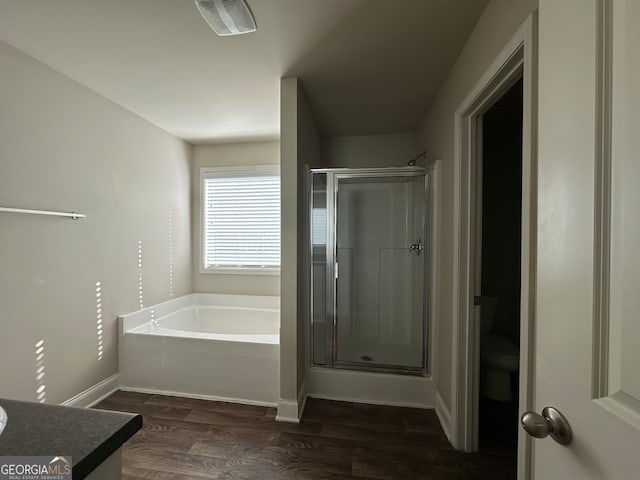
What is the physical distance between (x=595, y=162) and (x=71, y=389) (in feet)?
10.1

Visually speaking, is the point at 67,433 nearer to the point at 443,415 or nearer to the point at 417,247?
the point at 443,415

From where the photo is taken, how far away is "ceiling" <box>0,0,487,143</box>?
147 cm

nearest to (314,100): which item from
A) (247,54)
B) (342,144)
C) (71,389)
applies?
(247,54)

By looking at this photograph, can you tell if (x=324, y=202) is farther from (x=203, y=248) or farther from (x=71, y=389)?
(x=71, y=389)

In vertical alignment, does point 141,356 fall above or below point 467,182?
below

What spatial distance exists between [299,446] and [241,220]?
98.0 inches

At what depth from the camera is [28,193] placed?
1837 mm

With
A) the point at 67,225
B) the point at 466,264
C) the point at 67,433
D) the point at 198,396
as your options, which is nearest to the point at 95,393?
the point at 198,396

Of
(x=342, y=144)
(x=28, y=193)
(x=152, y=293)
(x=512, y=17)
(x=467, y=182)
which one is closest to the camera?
(x=512, y=17)

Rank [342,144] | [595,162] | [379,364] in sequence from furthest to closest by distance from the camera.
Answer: [342,144], [379,364], [595,162]

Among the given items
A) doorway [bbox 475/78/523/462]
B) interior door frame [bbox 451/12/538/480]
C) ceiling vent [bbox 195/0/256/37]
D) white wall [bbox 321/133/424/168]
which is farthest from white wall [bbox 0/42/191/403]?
doorway [bbox 475/78/523/462]

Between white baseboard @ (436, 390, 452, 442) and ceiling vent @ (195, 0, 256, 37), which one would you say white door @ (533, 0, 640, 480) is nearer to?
ceiling vent @ (195, 0, 256, 37)

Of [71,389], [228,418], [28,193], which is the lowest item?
[228,418]

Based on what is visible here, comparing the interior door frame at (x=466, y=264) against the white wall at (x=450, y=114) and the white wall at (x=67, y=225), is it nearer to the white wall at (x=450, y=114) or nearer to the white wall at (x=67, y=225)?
the white wall at (x=450, y=114)
